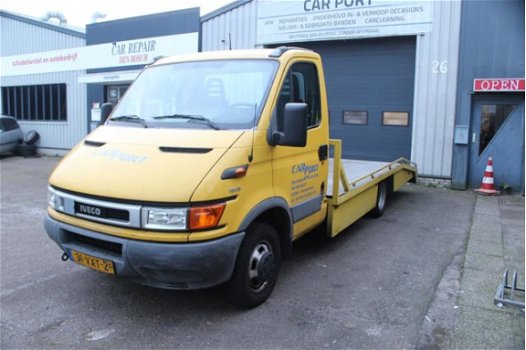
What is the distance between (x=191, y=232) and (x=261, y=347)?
106 cm

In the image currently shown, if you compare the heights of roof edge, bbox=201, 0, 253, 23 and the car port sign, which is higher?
roof edge, bbox=201, 0, 253, 23

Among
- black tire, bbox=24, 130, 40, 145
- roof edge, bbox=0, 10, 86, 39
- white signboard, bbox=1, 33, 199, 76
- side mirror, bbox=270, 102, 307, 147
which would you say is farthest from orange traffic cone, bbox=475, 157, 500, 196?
black tire, bbox=24, 130, 40, 145

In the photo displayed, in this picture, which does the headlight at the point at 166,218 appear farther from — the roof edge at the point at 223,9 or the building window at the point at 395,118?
the roof edge at the point at 223,9

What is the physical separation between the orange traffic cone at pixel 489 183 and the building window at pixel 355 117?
3.28 meters

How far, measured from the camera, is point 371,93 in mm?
12102

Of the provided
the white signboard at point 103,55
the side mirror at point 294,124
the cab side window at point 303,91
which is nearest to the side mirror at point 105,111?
the cab side window at point 303,91

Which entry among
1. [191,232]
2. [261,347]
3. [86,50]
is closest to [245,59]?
[191,232]

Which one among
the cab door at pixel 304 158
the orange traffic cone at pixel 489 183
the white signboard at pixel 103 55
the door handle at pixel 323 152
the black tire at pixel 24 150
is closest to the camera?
the cab door at pixel 304 158

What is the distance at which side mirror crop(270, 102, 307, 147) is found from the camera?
13.2ft

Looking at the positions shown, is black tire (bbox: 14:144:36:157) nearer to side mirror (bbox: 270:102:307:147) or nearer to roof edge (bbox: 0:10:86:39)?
roof edge (bbox: 0:10:86:39)

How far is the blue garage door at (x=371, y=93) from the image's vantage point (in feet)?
38.3

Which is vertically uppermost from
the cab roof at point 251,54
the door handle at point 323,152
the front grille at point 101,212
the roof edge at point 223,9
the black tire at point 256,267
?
the roof edge at point 223,9

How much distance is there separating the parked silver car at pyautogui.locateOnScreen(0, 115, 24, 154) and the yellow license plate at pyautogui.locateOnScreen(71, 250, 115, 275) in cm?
1662

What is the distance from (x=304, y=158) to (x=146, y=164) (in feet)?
5.73
